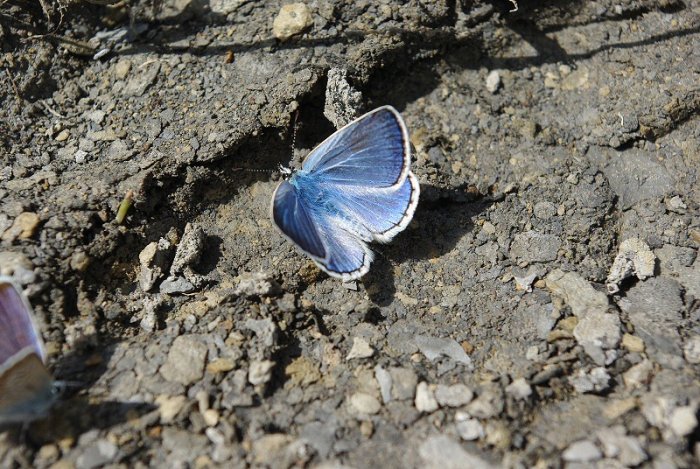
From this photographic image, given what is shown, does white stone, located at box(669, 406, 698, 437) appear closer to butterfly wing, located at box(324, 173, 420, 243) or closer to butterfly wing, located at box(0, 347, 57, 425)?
butterfly wing, located at box(324, 173, 420, 243)

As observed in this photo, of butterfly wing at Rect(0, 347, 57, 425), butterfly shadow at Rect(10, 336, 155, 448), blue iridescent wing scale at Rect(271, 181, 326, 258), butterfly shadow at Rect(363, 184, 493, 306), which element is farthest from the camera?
butterfly shadow at Rect(363, 184, 493, 306)

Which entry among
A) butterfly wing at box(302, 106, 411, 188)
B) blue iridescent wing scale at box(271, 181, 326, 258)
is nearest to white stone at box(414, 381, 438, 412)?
blue iridescent wing scale at box(271, 181, 326, 258)

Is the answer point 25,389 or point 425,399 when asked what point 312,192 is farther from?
point 25,389

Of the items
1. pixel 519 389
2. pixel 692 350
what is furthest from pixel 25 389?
pixel 692 350

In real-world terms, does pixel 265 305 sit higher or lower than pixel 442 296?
higher

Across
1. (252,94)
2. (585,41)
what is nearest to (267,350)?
(252,94)

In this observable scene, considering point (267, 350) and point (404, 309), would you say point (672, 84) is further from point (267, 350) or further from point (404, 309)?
point (267, 350)
